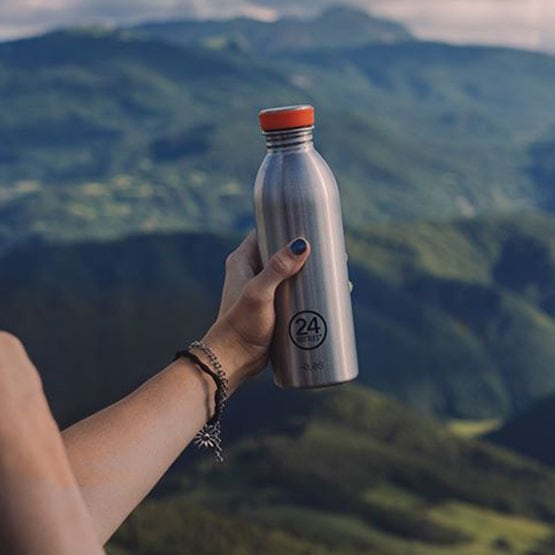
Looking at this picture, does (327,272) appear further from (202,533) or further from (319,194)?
(202,533)

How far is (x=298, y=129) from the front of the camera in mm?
5723

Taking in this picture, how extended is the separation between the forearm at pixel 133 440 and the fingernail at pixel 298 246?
2.36 feet

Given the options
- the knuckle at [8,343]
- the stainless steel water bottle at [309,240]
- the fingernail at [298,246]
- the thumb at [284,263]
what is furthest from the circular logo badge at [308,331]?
the knuckle at [8,343]

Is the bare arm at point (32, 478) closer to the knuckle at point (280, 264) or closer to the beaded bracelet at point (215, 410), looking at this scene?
the beaded bracelet at point (215, 410)

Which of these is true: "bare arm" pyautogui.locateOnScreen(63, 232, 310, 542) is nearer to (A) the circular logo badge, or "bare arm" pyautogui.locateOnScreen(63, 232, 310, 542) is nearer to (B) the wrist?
(B) the wrist

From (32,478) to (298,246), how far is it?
2.59 meters

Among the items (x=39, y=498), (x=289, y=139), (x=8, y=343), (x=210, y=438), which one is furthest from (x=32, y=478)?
(x=289, y=139)

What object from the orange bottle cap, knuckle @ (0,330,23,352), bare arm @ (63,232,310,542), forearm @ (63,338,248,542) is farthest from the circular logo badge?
knuckle @ (0,330,23,352)

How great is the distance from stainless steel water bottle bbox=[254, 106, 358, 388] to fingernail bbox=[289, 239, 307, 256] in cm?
4

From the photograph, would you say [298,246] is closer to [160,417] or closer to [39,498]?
[160,417]

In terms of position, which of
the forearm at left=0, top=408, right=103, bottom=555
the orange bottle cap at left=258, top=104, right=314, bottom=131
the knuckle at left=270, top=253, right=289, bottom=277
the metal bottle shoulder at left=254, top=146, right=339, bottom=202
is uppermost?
the forearm at left=0, top=408, right=103, bottom=555

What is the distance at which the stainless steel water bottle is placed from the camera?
5766mm

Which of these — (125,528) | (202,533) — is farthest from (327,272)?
(125,528)

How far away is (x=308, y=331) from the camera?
19.5 ft
